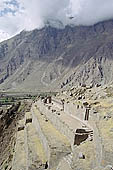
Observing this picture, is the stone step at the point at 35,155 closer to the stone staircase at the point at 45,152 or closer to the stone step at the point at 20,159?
the stone staircase at the point at 45,152

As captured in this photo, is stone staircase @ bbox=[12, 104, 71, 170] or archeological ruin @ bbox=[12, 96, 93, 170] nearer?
archeological ruin @ bbox=[12, 96, 93, 170]

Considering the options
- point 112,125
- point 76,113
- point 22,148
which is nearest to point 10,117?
point 22,148

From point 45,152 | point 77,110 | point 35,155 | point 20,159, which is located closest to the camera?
point 35,155

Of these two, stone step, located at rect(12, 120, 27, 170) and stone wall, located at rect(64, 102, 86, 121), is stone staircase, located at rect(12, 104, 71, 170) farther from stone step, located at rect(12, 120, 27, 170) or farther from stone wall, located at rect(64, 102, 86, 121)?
stone wall, located at rect(64, 102, 86, 121)

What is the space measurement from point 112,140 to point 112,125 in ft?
6.95

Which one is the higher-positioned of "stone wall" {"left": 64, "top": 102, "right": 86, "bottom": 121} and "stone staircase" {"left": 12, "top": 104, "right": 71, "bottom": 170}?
"stone wall" {"left": 64, "top": 102, "right": 86, "bottom": 121}

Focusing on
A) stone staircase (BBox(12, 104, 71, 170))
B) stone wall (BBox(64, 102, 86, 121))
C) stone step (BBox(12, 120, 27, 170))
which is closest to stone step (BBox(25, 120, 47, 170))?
stone staircase (BBox(12, 104, 71, 170))

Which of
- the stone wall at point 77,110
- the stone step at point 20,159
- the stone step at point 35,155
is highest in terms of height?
the stone wall at point 77,110

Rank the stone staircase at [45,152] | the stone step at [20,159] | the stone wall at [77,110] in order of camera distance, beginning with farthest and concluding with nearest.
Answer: the stone wall at [77,110] → the stone step at [20,159] → the stone staircase at [45,152]

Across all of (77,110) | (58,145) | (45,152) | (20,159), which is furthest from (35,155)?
(77,110)

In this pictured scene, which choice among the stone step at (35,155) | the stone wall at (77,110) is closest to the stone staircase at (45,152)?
the stone step at (35,155)

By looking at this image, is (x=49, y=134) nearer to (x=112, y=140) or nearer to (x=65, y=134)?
(x=65, y=134)

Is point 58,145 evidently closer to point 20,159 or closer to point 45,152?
point 45,152

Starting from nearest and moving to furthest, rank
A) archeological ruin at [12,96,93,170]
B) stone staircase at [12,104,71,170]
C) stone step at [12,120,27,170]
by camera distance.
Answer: archeological ruin at [12,96,93,170] < stone staircase at [12,104,71,170] < stone step at [12,120,27,170]
